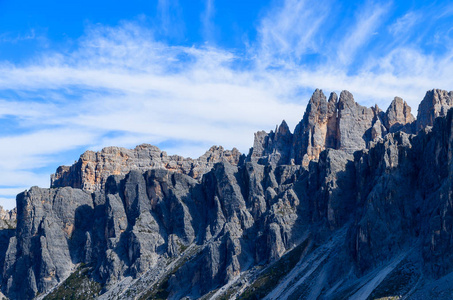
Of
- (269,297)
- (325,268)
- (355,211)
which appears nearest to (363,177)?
(355,211)

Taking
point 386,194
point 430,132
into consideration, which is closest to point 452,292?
point 386,194

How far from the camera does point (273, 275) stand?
187625 millimetres

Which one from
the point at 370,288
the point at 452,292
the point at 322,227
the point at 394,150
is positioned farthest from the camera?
the point at 322,227

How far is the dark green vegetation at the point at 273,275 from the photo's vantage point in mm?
182500

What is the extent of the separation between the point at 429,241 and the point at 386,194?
99.8 ft

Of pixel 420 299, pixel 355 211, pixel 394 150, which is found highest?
pixel 394 150

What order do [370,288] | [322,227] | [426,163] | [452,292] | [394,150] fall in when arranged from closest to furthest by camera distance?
[452,292] < [370,288] < [426,163] < [394,150] < [322,227]

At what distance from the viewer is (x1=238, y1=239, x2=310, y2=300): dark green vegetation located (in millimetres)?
182500

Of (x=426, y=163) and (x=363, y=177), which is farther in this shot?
(x=363, y=177)

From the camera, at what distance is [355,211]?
190625mm

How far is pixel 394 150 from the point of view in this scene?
181 metres

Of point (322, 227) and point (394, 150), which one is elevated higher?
point (394, 150)

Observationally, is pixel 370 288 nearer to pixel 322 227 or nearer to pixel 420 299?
pixel 420 299

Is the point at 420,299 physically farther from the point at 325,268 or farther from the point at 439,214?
the point at 325,268
